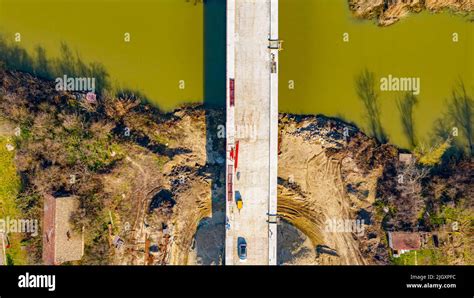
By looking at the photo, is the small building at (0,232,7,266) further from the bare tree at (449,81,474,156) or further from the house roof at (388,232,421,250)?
the bare tree at (449,81,474,156)

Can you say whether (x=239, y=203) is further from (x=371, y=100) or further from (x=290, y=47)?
(x=371, y=100)

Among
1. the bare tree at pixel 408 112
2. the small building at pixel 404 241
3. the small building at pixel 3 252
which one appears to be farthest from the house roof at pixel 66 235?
the bare tree at pixel 408 112

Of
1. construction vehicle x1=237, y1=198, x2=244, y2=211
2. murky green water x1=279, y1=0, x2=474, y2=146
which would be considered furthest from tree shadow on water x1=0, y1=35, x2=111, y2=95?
murky green water x1=279, y1=0, x2=474, y2=146

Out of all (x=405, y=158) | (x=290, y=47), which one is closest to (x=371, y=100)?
(x=405, y=158)
